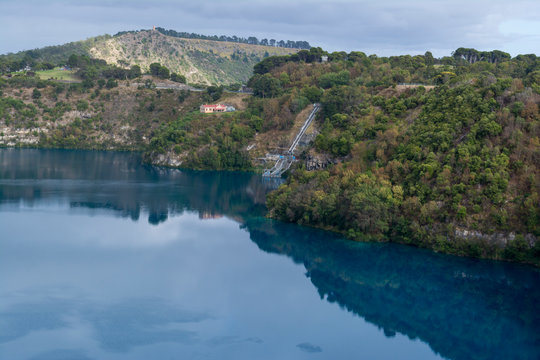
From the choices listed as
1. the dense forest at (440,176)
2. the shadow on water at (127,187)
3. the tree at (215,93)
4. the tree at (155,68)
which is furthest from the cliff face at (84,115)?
the dense forest at (440,176)

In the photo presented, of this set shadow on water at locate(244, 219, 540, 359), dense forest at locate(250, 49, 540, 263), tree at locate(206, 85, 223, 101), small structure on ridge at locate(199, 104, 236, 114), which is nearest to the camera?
shadow on water at locate(244, 219, 540, 359)

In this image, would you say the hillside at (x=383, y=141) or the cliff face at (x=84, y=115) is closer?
the hillside at (x=383, y=141)

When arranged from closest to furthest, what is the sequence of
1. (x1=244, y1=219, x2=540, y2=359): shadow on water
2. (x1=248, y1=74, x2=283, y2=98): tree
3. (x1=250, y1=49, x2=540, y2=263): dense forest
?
(x1=244, y1=219, x2=540, y2=359): shadow on water → (x1=250, y1=49, x2=540, y2=263): dense forest → (x1=248, y1=74, x2=283, y2=98): tree

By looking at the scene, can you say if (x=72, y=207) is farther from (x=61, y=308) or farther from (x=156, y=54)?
(x=156, y=54)

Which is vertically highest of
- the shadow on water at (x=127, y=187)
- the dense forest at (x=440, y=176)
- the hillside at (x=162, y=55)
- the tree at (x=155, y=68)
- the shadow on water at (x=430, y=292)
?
the hillside at (x=162, y=55)

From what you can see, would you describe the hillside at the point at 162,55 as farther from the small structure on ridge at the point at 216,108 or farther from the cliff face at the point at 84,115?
the small structure on ridge at the point at 216,108

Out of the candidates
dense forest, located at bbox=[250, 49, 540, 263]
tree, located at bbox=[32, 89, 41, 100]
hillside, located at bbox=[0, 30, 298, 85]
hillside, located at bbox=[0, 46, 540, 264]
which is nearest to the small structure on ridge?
hillside, located at bbox=[0, 46, 540, 264]

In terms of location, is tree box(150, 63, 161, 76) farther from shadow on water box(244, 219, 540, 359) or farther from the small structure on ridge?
shadow on water box(244, 219, 540, 359)

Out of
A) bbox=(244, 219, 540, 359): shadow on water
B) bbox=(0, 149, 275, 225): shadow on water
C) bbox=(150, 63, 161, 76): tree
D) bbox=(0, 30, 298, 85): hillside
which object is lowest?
bbox=(244, 219, 540, 359): shadow on water

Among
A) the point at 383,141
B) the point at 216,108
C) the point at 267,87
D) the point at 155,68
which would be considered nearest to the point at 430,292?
the point at 383,141
